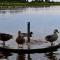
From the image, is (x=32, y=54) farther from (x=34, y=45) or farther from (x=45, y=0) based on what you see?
(x=45, y=0)

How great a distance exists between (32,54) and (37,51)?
Result: 24 cm

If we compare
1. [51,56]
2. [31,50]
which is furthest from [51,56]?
[31,50]

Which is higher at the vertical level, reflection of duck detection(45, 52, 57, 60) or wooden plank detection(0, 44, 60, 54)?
wooden plank detection(0, 44, 60, 54)

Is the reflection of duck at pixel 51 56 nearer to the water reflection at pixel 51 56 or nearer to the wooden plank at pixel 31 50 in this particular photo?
the water reflection at pixel 51 56

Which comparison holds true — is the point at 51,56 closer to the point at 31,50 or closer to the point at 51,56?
the point at 51,56

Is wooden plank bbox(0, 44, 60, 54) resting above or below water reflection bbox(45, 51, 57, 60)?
above

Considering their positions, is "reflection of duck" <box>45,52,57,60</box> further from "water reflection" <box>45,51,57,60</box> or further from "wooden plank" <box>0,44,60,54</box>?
"wooden plank" <box>0,44,60,54</box>

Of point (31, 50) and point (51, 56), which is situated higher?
point (31, 50)

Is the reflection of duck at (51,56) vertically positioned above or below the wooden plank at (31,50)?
below

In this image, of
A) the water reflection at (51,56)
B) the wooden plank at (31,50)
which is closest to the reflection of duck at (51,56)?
the water reflection at (51,56)

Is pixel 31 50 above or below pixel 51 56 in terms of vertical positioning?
above

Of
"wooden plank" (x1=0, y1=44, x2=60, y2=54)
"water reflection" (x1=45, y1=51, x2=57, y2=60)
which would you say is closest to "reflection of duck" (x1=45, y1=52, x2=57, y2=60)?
"water reflection" (x1=45, y1=51, x2=57, y2=60)

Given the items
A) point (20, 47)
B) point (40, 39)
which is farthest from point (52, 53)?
point (40, 39)

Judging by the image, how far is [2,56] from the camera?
11.9 metres
